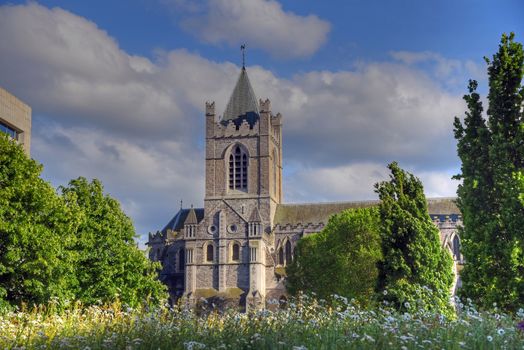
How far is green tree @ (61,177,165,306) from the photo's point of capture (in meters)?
38.9

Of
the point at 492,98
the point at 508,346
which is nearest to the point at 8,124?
the point at 492,98

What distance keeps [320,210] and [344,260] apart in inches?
1691

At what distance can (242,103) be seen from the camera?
99.2 m

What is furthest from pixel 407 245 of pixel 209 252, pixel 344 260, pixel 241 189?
pixel 241 189

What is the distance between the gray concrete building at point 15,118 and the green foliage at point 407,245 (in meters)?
29.2

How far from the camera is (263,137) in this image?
3755 inches

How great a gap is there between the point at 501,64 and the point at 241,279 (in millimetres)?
62506

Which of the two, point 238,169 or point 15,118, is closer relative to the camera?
point 15,118

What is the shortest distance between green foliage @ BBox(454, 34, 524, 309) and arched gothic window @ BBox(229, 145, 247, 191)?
2640 inches

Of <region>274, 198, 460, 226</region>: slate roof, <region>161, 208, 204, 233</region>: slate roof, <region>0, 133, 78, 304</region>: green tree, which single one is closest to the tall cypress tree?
<region>0, 133, 78, 304</region>: green tree

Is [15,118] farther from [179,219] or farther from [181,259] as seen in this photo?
[179,219]

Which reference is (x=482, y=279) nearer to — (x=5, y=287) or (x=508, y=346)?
(x=508, y=346)

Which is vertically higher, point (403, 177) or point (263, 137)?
point (263, 137)

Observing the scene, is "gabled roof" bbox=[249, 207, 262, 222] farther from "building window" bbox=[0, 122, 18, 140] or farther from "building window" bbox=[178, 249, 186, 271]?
"building window" bbox=[0, 122, 18, 140]
